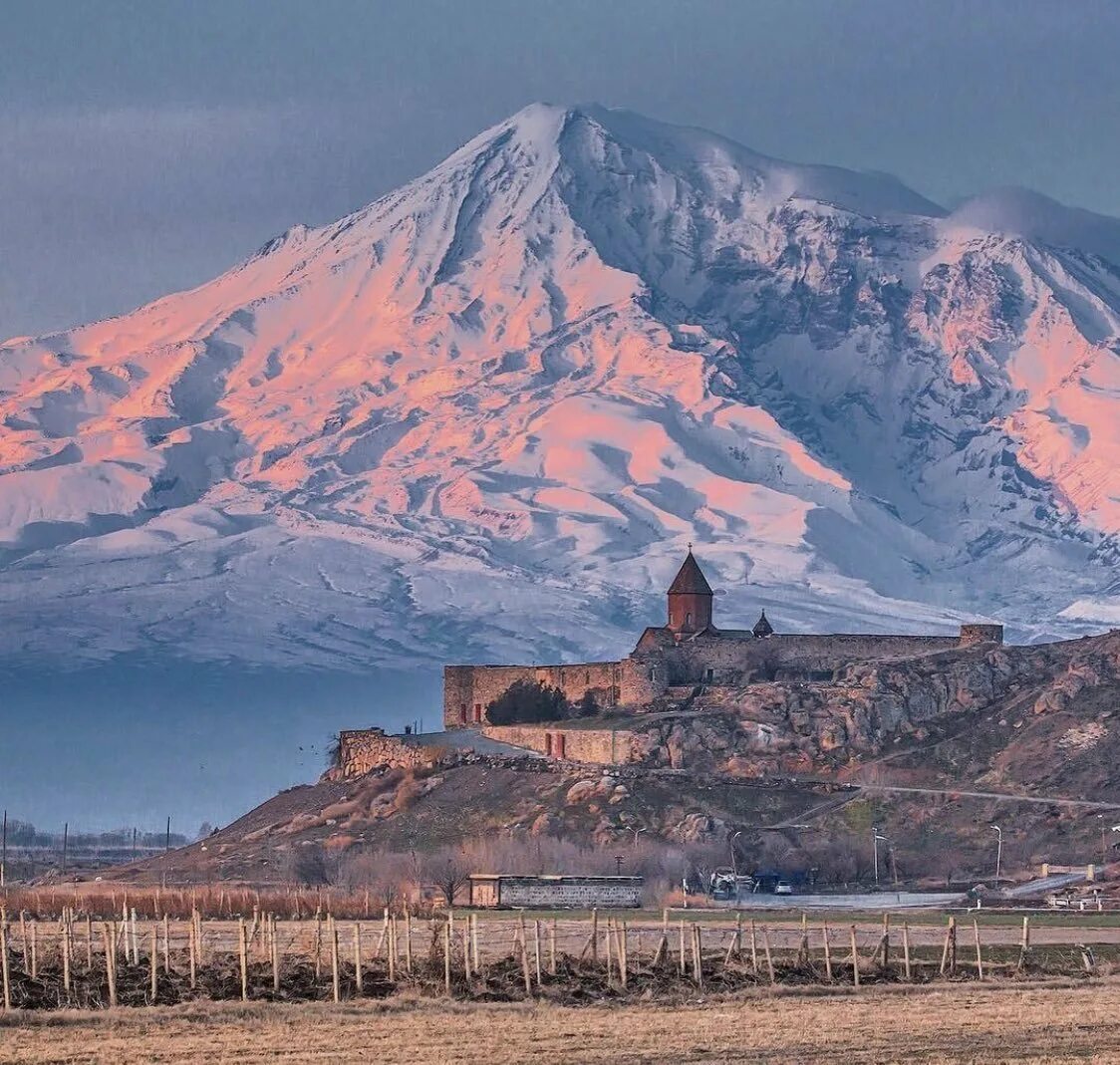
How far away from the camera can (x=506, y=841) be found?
425ft

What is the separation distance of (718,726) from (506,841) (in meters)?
21.5

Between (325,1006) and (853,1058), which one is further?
(325,1006)

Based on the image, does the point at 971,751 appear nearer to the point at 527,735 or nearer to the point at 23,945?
the point at 527,735

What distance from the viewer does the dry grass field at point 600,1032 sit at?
5472cm

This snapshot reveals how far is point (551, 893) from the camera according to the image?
109 metres

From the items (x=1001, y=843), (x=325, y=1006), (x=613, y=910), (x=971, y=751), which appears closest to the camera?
(x=325, y=1006)

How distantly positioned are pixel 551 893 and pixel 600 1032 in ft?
Result: 163

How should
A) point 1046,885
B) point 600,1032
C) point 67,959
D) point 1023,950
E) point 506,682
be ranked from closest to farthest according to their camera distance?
point 600,1032, point 67,959, point 1023,950, point 1046,885, point 506,682

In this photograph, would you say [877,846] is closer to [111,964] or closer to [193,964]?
[193,964]

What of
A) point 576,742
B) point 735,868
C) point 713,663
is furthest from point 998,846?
point 713,663

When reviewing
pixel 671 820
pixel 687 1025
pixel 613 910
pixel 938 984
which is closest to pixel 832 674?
pixel 671 820

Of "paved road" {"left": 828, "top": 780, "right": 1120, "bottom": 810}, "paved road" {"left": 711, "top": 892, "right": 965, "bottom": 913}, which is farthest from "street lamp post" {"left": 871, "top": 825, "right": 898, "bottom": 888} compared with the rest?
"paved road" {"left": 828, "top": 780, "right": 1120, "bottom": 810}

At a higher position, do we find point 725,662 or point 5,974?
point 725,662

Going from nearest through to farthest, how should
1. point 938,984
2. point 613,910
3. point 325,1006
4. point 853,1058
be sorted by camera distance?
point 853,1058 → point 325,1006 → point 938,984 → point 613,910
